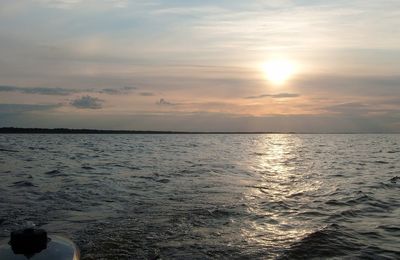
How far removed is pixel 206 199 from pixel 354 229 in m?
5.67

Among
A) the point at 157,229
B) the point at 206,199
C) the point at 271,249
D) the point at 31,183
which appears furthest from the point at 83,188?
the point at 271,249

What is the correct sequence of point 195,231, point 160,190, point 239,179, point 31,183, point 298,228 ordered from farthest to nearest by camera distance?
1. point 239,179
2. point 31,183
3. point 160,190
4. point 298,228
5. point 195,231

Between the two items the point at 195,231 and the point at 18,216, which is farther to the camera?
the point at 18,216

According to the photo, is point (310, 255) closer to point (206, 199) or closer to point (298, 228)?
point (298, 228)

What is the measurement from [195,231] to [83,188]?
339 inches

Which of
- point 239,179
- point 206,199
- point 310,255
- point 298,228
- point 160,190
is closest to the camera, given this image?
point 310,255

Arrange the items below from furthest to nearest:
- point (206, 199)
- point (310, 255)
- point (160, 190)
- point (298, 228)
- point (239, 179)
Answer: point (239, 179)
point (160, 190)
point (206, 199)
point (298, 228)
point (310, 255)

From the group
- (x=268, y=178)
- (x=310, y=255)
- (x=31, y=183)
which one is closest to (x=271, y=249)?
(x=310, y=255)

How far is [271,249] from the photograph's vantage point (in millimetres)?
9352

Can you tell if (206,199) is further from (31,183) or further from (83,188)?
(31,183)

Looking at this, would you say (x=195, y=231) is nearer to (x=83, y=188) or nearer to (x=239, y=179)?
(x=83, y=188)

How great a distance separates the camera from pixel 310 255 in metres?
9.05

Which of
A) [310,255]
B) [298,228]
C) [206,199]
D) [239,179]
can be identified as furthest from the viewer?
[239,179]

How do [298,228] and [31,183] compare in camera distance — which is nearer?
[298,228]
